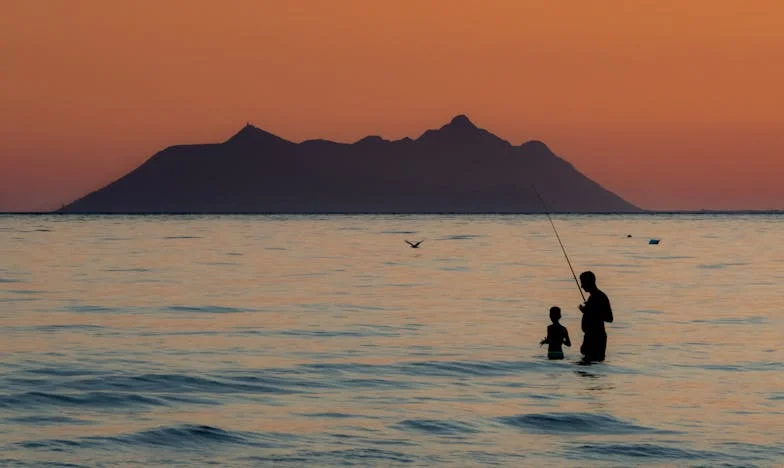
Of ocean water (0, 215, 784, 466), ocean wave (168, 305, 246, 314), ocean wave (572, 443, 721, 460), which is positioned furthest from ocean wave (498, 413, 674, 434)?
ocean wave (168, 305, 246, 314)

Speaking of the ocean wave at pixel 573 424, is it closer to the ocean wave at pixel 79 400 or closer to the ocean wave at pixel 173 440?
the ocean wave at pixel 173 440

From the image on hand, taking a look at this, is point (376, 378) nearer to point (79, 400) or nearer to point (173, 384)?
point (173, 384)

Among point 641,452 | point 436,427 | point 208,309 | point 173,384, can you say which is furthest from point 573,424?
point 208,309

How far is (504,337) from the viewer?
90.4 feet

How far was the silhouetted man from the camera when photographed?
67.7 feet

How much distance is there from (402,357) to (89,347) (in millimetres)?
5970


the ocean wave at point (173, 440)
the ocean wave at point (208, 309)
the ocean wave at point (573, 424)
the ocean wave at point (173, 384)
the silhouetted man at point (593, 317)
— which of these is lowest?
the ocean wave at point (173, 440)

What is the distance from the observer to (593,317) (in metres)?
21.3

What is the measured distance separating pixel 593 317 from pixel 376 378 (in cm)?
Result: 367

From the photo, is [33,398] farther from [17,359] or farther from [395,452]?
[395,452]

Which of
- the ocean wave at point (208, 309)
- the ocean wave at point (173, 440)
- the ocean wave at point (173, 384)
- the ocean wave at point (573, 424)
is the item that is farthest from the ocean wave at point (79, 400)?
the ocean wave at point (208, 309)

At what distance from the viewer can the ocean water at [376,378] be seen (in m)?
14.9

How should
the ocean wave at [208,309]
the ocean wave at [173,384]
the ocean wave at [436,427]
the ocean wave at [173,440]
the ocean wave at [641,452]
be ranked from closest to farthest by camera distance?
the ocean wave at [641,452] → the ocean wave at [173,440] → the ocean wave at [436,427] → the ocean wave at [173,384] → the ocean wave at [208,309]

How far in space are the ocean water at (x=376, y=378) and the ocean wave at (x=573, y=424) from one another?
0.07m
